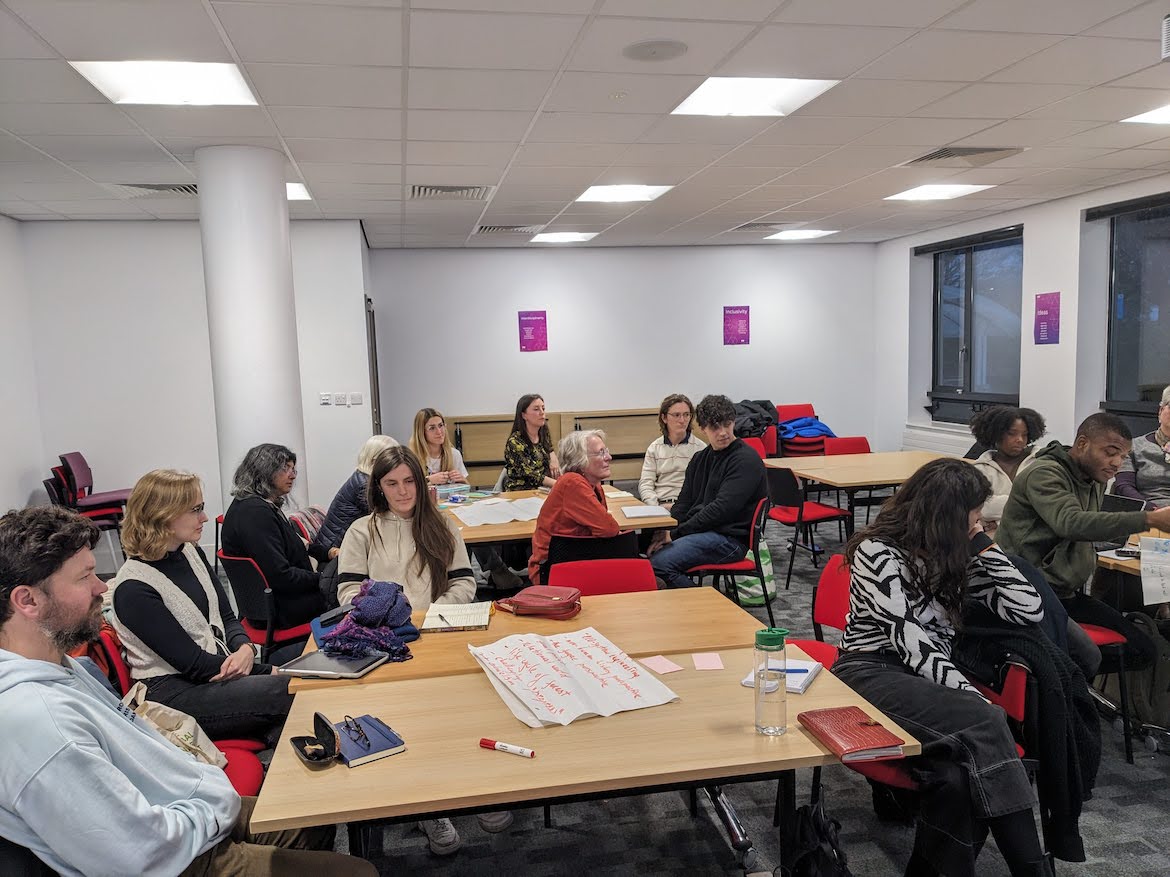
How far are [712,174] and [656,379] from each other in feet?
15.5

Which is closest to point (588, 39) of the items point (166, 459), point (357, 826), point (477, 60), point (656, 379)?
point (477, 60)

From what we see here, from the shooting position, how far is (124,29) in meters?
3.25

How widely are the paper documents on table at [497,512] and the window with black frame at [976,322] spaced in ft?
20.7

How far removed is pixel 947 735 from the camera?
2.17 meters

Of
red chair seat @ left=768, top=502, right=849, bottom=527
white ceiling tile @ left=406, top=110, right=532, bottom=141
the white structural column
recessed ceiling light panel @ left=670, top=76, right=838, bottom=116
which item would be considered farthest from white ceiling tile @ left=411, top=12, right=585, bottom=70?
red chair seat @ left=768, top=502, right=849, bottom=527

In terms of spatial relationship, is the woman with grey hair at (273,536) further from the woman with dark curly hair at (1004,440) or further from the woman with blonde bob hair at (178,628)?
the woman with dark curly hair at (1004,440)

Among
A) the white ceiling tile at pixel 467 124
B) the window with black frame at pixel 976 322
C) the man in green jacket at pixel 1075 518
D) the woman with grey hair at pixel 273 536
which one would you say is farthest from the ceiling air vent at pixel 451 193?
the window with black frame at pixel 976 322

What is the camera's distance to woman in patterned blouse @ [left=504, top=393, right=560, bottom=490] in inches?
245

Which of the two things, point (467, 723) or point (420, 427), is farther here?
point (420, 427)

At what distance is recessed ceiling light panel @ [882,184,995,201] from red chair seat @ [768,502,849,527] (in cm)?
306

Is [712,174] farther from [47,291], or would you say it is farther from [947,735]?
[47,291]

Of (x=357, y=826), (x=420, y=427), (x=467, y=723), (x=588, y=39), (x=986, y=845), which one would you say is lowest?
(x=986, y=845)

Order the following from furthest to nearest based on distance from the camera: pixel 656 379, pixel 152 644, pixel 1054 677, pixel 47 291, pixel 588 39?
1. pixel 656 379
2. pixel 47 291
3. pixel 588 39
4. pixel 152 644
5. pixel 1054 677

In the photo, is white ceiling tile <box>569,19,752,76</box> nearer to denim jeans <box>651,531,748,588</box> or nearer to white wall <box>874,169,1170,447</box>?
denim jeans <box>651,531,748,588</box>
